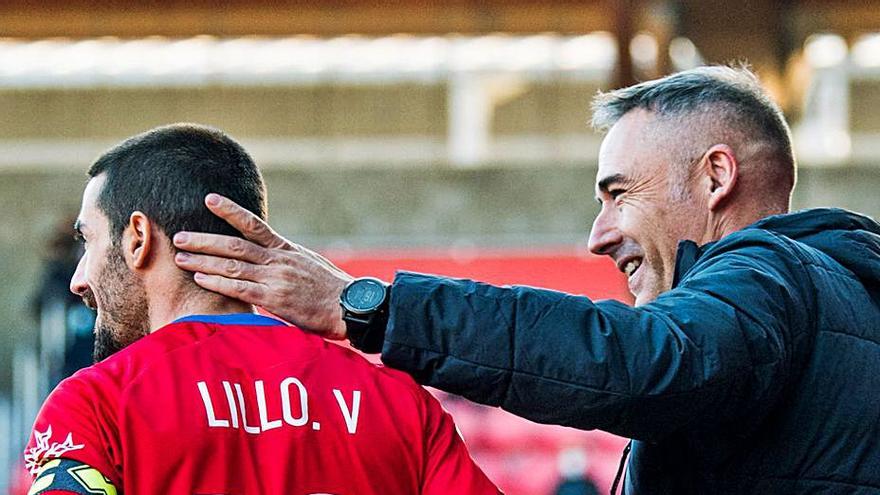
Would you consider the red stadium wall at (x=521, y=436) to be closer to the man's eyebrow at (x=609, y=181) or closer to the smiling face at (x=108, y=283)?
the man's eyebrow at (x=609, y=181)

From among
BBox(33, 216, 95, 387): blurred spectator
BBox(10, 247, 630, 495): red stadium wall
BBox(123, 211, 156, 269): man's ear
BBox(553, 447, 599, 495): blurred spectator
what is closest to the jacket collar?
BBox(123, 211, 156, 269): man's ear

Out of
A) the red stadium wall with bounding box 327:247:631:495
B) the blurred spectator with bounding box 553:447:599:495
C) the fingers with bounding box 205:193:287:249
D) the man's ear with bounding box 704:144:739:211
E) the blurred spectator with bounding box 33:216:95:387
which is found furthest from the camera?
the red stadium wall with bounding box 327:247:631:495

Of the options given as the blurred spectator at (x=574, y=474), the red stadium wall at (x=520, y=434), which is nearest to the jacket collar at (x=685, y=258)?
the red stadium wall at (x=520, y=434)

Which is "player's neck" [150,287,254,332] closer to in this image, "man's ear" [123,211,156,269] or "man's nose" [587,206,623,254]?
"man's ear" [123,211,156,269]

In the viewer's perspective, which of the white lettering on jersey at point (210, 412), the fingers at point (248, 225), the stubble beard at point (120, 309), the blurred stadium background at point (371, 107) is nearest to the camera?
the white lettering on jersey at point (210, 412)

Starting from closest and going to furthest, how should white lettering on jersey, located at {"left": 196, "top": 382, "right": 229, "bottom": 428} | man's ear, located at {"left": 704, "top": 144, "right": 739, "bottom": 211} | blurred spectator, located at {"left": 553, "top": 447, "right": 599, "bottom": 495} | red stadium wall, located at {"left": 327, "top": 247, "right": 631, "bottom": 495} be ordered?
1. white lettering on jersey, located at {"left": 196, "top": 382, "right": 229, "bottom": 428}
2. man's ear, located at {"left": 704, "top": 144, "right": 739, "bottom": 211}
3. blurred spectator, located at {"left": 553, "top": 447, "right": 599, "bottom": 495}
4. red stadium wall, located at {"left": 327, "top": 247, "right": 631, "bottom": 495}

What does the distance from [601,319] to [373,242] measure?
14153mm

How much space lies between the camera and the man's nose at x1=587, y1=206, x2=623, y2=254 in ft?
9.23

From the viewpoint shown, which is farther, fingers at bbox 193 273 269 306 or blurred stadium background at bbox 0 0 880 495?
blurred stadium background at bbox 0 0 880 495

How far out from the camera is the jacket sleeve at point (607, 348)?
208cm

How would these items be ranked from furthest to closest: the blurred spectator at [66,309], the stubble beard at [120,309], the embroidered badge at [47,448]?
the blurred spectator at [66,309] < the stubble beard at [120,309] < the embroidered badge at [47,448]

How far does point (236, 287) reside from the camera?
2414 millimetres

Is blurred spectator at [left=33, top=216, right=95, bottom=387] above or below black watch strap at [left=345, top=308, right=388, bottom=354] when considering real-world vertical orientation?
below

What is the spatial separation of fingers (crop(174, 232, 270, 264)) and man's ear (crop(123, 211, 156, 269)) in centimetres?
10
